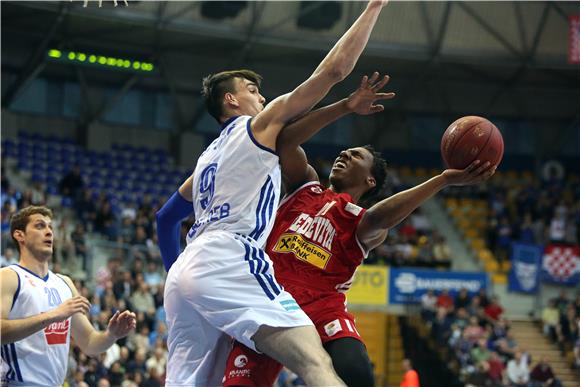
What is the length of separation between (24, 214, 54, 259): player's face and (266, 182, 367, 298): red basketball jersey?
1.63m

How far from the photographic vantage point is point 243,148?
5.32 m

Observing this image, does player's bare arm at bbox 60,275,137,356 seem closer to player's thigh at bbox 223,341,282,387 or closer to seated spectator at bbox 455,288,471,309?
player's thigh at bbox 223,341,282,387

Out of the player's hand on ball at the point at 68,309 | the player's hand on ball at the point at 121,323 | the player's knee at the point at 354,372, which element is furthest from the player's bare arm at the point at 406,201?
the player's hand on ball at the point at 68,309

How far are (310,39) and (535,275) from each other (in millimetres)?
8066

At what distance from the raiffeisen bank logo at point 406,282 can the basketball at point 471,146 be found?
1572 centimetres

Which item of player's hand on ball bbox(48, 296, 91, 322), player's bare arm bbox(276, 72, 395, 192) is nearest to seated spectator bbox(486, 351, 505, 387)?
player's hand on ball bbox(48, 296, 91, 322)

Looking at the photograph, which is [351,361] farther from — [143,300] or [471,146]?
[143,300]

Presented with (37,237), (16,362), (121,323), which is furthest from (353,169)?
(16,362)

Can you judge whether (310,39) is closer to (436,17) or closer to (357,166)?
(436,17)

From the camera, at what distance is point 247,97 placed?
5707 mm

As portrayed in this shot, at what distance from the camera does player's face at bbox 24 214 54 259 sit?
6855 mm

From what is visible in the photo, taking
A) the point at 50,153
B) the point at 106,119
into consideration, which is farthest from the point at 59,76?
the point at 50,153

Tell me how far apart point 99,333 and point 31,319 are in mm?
913

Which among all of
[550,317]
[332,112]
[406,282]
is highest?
[332,112]
